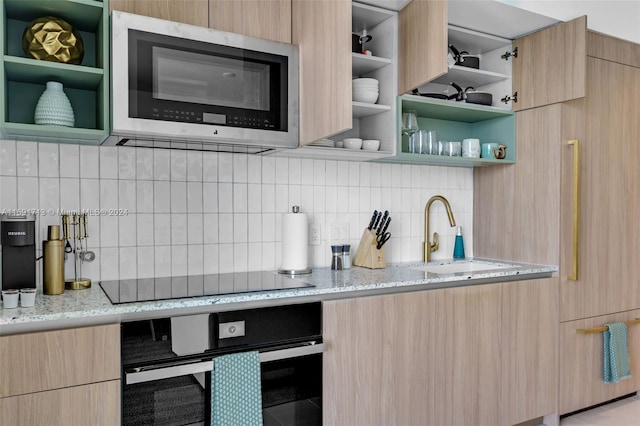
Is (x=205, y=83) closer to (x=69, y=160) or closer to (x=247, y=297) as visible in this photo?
(x=69, y=160)

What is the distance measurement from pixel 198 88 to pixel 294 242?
80 cm

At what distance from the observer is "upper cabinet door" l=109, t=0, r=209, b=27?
181cm

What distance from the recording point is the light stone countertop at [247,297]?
1450 millimetres

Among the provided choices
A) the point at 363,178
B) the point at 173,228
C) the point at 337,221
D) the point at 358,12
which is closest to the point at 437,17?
the point at 358,12

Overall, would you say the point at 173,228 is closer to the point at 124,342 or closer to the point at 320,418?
the point at 124,342

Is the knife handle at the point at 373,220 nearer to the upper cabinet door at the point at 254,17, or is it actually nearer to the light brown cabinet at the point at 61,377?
the upper cabinet door at the point at 254,17

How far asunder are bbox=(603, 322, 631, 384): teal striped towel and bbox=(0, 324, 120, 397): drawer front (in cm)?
256

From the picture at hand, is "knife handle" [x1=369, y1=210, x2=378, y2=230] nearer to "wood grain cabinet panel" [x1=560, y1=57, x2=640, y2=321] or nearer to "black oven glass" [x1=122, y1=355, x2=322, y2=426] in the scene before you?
"black oven glass" [x1=122, y1=355, x2=322, y2=426]

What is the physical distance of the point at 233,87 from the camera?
6.48ft

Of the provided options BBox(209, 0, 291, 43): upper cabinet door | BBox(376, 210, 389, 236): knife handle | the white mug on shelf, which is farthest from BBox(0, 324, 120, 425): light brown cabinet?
the white mug on shelf

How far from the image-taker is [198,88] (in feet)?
6.24

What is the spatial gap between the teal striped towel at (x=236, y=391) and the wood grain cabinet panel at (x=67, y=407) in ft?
1.02

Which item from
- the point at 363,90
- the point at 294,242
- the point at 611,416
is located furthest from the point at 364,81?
the point at 611,416

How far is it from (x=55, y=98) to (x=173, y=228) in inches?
27.5
